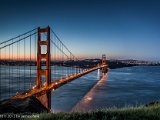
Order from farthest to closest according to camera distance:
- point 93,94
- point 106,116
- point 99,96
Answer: point 93,94 → point 99,96 → point 106,116

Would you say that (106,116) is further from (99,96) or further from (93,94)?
(93,94)

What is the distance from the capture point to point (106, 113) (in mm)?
6266

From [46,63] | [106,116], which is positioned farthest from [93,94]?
[106,116]

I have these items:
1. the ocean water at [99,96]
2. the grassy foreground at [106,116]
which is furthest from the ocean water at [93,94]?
the grassy foreground at [106,116]

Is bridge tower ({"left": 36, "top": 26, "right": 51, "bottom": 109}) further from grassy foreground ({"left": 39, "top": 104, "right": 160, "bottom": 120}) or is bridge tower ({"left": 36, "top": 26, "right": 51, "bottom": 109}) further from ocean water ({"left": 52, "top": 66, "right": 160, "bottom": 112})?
grassy foreground ({"left": 39, "top": 104, "right": 160, "bottom": 120})

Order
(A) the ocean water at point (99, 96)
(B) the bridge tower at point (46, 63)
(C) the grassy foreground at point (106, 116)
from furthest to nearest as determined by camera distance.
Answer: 1. (A) the ocean water at point (99, 96)
2. (B) the bridge tower at point (46, 63)
3. (C) the grassy foreground at point (106, 116)

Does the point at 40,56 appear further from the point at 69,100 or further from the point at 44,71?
the point at 69,100

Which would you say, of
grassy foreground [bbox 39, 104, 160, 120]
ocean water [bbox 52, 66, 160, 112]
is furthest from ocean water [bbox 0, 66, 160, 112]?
grassy foreground [bbox 39, 104, 160, 120]

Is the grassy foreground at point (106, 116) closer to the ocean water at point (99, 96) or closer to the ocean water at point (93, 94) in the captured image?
the ocean water at point (93, 94)

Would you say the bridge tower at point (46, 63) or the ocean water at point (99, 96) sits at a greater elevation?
the bridge tower at point (46, 63)

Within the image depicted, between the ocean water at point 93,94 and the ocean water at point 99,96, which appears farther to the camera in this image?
the ocean water at point 93,94

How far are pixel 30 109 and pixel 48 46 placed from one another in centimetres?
1982

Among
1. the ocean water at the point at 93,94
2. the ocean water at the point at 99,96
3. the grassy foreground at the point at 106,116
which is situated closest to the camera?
the grassy foreground at the point at 106,116

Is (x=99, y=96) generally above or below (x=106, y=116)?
below
